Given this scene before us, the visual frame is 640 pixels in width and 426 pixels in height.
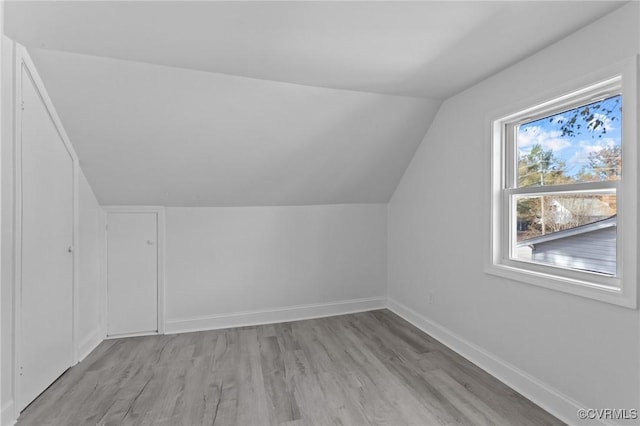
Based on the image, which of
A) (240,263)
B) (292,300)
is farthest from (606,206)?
(240,263)

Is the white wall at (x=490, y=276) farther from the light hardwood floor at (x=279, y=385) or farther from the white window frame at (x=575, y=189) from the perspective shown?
the light hardwood floor at (x=279, y=385)

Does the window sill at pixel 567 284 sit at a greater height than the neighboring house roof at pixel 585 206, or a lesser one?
lesser

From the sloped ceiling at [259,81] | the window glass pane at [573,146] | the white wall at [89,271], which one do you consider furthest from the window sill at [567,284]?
the white wall at [89,271]

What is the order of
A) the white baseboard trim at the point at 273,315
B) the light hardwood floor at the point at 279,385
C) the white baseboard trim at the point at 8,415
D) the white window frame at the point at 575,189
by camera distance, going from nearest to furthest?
1. the white window frame at the point at 575,189
2. the white baseboard trim at the point at 8,415
3. the light hardwood floor at the point at 279,385
4. the white baseboard trim at the point at 273,315

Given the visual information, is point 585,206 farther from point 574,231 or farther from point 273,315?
point 273,315

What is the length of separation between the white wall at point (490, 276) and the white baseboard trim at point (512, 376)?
2 cm

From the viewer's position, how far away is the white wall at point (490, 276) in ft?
4.86

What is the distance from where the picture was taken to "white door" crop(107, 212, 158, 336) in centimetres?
280

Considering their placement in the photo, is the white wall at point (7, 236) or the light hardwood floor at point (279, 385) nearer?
the white wall at point (7, 236)

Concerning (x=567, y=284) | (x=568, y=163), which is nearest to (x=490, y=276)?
(x=567, y=284)

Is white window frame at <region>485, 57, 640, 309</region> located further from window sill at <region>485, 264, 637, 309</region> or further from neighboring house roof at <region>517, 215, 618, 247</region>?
neighboring house roof at <region>517, 215, 618, 247</region>

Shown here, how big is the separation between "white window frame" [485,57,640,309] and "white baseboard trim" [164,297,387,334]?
5.54ft

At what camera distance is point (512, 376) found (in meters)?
1.98

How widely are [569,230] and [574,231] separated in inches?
1.3
